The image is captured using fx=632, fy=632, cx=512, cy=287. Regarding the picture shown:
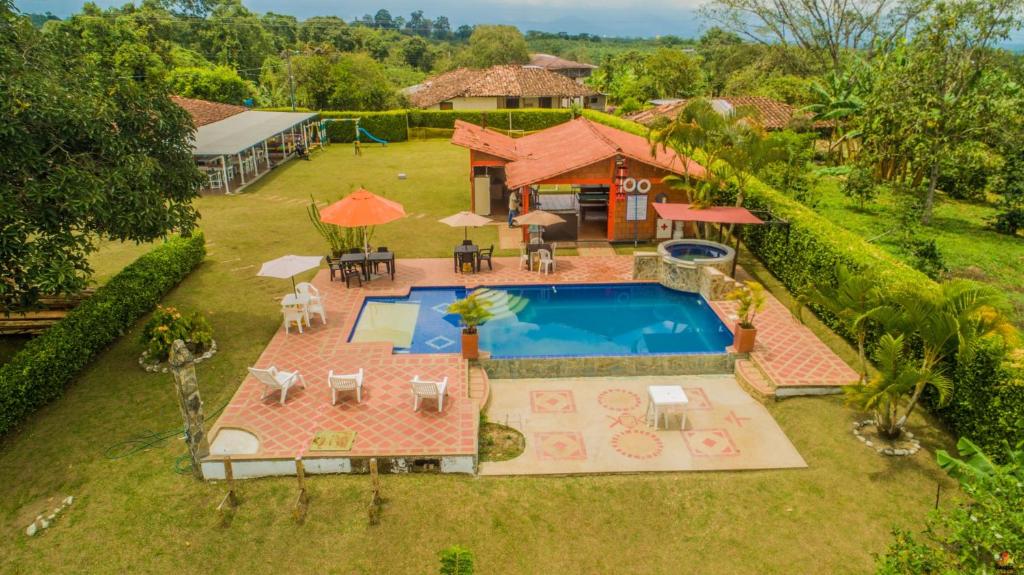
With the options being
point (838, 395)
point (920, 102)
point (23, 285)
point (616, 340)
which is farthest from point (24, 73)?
point (920, 102)

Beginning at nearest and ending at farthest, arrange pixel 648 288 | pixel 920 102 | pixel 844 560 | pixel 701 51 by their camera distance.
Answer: pixel 844 560
pixel 648 288
pixel 920 102
pixel 701 51

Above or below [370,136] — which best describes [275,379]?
below

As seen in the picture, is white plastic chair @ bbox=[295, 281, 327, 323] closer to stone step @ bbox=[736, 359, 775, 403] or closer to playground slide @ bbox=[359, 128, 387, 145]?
stone step @ bbox=[736, 359, 775, 403]

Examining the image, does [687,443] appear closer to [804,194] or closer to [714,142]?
[714,142]

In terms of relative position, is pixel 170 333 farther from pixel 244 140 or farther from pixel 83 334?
pixel 244 140

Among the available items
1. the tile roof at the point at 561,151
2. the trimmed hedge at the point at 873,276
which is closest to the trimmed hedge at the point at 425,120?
the tile roof at the point at 561,151

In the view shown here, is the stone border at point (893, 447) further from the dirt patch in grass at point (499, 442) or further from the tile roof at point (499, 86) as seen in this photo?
the tile roof at point (499, 86)

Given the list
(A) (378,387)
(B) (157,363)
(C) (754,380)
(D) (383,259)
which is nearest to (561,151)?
(D) (383,259)
